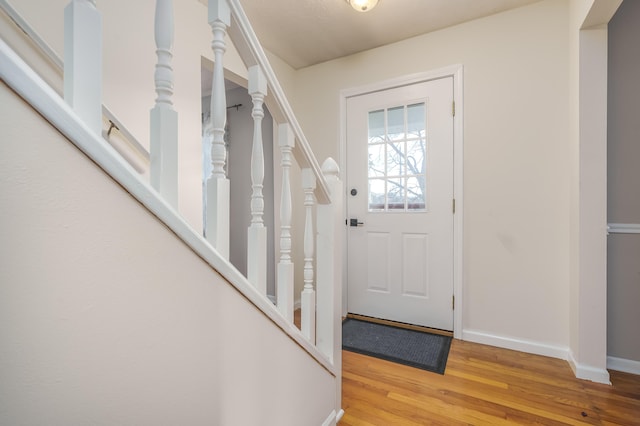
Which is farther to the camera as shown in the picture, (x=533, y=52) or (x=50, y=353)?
(x=533, y=52)

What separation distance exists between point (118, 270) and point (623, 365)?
264cm

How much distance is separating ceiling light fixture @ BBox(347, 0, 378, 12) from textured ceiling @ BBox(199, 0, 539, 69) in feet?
0.35

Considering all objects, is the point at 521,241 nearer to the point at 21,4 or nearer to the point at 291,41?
the point at 291,41

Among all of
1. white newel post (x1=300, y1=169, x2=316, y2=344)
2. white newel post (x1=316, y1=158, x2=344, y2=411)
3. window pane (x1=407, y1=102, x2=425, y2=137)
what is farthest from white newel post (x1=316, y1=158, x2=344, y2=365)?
window pane (x1=407, y1=102, x2=425, y2=137)

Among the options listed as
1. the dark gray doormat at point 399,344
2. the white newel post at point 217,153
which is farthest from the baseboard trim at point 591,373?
the white newel post at point 217,153

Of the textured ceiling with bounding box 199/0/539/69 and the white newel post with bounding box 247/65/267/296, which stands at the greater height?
the textured ceiling with bounding box 199/0/539/69

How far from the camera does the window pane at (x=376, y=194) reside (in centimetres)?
251

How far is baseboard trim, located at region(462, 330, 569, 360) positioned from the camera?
1.89m

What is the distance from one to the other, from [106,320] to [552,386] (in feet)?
7.04

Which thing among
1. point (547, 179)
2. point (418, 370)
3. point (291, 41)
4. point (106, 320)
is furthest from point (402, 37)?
point (106, 320)

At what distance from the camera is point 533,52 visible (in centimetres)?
197

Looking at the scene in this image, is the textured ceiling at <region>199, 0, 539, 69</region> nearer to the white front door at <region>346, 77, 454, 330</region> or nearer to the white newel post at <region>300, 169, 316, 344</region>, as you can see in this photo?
the white front door at <region>346, 77, 454, 330</region>

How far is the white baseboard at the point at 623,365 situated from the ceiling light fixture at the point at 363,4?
2.69 meters

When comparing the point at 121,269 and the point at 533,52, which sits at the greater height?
the point at 533,52
